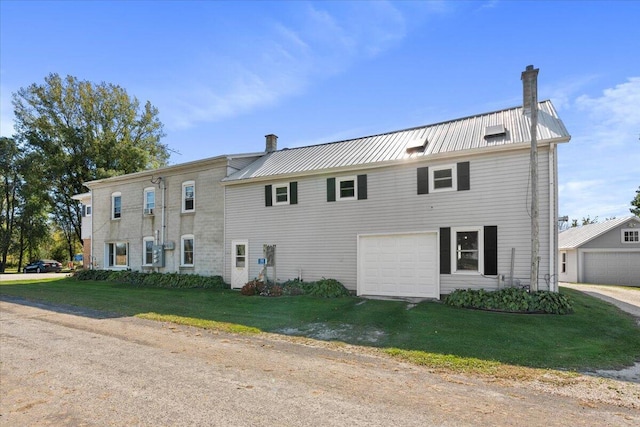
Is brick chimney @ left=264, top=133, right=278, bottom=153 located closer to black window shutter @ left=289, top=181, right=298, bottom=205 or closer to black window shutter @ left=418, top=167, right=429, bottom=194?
black window shutter @ left=289, top=181, right=298, bottom=205

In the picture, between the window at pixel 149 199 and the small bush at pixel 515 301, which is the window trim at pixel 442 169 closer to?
the small bush at pixel 515 301

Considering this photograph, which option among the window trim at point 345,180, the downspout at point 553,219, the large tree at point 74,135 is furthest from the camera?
the large tree at point 74,135

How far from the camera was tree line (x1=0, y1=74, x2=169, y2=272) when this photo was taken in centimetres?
3209

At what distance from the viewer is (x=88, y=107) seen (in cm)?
3372

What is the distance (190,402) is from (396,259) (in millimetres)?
9388

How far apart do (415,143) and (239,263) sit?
901 cm

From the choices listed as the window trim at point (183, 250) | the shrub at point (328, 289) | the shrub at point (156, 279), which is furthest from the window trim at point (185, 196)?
the shrub at point (328, 289)

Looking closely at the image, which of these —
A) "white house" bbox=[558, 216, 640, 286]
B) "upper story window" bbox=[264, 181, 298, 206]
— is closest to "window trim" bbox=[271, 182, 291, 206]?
"upper story window" bbox=[264, 181, 298, 206]

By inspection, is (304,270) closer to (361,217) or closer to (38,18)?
(361,217)

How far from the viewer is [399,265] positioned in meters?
12.5

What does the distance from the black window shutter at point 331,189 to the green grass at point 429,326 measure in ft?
12.8

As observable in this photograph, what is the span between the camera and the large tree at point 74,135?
32062 millimetres

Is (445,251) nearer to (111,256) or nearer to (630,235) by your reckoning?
(630,235)

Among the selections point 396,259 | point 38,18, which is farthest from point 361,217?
point 38,18
